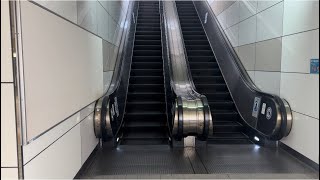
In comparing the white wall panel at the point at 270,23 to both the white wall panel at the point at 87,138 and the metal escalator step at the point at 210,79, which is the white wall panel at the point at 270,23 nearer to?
the metal escalator step at the point at 210,79

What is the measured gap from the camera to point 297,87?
383 centimetres

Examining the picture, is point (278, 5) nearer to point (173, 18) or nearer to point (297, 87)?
point (297, 87)

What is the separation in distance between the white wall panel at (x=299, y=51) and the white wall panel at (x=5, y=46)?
109 inches

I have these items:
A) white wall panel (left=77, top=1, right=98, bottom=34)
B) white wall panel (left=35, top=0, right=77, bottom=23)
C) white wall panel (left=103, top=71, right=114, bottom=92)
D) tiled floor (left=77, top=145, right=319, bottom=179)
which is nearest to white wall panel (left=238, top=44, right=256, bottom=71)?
tiled floor (left=77, top=145, right=319, bottom=179)

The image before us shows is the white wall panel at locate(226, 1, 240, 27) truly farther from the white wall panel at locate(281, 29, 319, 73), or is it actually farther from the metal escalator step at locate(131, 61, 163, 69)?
the white wall panel at locate(281, 29, 319, 73)

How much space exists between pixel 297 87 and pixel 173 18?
468 centimetres

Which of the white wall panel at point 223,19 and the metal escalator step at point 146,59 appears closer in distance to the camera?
the metal escalator step at point 146,59

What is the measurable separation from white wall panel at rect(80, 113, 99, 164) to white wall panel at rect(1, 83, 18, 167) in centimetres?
137

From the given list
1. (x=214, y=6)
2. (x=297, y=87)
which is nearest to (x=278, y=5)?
(x=297, y=87)

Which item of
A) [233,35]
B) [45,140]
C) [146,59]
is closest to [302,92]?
[45,140]

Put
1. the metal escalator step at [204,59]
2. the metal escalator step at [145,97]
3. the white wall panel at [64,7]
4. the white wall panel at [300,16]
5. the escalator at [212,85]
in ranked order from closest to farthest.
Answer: the white wall panel at [64,7]
the white wall panel at [300,16]
the escalator at [212,85]
the metal escalator step at [145,97]
the metal escalator step at [204,59]

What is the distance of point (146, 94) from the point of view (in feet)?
19.4

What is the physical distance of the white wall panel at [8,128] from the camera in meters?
1.88

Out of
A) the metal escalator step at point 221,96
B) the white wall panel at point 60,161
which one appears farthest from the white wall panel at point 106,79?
the metal escalator step at point 221,96
